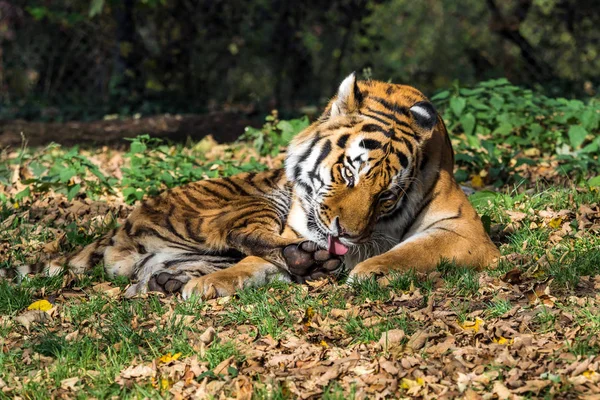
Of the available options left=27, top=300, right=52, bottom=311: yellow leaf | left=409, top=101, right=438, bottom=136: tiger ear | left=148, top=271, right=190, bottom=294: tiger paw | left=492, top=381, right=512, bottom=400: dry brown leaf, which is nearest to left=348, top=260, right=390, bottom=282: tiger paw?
left=409, top=101, right=438, bottom=136: tiger ear

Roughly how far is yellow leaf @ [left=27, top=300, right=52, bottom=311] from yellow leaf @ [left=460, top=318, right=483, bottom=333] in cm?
200

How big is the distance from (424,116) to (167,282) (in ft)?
5.12

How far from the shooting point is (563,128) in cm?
735

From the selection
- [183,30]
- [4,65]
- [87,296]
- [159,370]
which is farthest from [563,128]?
[4,65]

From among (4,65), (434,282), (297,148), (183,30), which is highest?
(297,148)

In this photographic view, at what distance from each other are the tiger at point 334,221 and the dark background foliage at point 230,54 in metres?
6.14

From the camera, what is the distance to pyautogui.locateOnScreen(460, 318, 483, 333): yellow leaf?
3.57 metres

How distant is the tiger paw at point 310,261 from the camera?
4.33 metres

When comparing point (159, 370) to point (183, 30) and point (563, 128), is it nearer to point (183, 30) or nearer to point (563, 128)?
point (563, 128)

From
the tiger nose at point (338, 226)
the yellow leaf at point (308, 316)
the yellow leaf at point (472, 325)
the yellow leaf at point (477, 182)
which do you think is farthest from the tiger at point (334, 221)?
the yellow leaf at point (477, 182)

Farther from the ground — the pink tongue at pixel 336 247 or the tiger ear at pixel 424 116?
the tiger ear at pixel 424 116

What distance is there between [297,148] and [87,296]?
1.34 metres

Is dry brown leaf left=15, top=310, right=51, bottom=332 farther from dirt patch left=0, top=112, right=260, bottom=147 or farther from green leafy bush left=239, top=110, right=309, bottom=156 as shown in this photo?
dirt patch left=0, top=112, right=260, bottom=147

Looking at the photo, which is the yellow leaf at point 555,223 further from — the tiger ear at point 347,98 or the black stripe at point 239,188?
the black stripe at point 239,188
